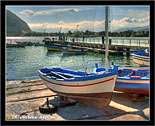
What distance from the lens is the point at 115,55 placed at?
38219mm

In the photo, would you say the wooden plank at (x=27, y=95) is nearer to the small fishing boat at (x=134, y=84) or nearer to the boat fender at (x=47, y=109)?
the boat fender at (x=47, y=109)

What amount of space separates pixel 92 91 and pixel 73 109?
1.21m

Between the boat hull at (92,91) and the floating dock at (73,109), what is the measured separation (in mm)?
347

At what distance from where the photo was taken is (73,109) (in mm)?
9164

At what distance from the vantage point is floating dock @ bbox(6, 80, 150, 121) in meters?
8.32

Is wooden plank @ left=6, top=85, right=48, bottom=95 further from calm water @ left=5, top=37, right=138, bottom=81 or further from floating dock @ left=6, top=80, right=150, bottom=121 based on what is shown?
calm water @ left=5, top=37, right=138, bottom=81

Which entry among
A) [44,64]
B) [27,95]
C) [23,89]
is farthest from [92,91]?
[44,64]

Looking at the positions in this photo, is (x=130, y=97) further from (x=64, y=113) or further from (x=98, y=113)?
(x=64, y=113)

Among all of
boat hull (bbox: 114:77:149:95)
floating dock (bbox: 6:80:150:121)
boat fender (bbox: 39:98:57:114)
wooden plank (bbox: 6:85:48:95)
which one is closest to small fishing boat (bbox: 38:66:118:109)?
floating dock (bbox: 6:80:150:121)

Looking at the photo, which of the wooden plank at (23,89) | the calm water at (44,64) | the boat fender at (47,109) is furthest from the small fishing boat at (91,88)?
the calm water at (44,64)

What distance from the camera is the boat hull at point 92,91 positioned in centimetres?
869

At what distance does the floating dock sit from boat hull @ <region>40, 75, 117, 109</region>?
1.14 feet
